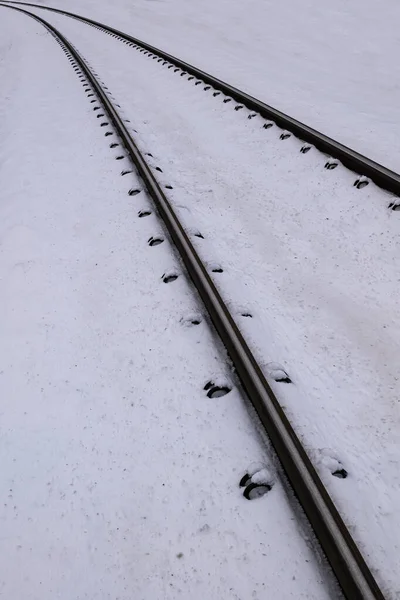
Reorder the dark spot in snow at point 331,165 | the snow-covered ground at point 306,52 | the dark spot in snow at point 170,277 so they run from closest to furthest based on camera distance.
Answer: the dark spot in snow at point 170,277 → the dark spot in snow at point 331,165 → the snow-covered ground at point 306,52

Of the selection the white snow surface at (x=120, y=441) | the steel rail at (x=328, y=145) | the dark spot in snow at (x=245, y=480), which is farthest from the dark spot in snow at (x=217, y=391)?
the steel rail at (x=328, y=145)

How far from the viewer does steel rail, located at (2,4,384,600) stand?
142 centimetres

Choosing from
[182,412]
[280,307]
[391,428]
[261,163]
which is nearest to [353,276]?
[280,307]

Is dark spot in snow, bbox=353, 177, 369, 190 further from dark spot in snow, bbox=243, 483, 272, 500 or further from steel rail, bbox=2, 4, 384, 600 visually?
dark spot in snow, bbox=243, 483, 272, 500

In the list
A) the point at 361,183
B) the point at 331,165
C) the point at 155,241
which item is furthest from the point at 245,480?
the point at 331,165

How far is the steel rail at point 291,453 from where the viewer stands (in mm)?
1415

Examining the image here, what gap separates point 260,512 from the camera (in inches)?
66.3

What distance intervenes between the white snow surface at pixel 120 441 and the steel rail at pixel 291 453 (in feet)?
0.27

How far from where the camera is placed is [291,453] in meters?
1.75

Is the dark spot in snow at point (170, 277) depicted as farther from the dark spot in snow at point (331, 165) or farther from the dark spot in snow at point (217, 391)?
the dark spot in snow at point (331, 165)

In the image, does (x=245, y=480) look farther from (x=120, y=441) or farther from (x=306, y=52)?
(x=306, y=52)

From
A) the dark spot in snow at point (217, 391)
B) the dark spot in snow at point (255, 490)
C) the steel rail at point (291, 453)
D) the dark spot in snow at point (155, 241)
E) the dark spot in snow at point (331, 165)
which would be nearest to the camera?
the steel rail at point (291, 453)

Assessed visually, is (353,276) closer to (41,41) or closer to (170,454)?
(170,454)

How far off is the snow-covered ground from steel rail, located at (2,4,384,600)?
108 inches
